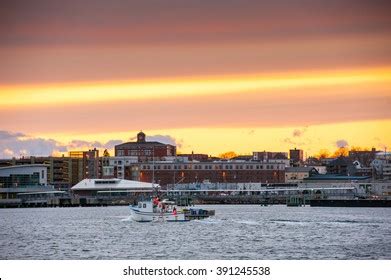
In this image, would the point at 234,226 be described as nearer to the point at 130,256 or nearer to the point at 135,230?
the point at 135,230

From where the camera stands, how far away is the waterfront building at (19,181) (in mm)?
121875

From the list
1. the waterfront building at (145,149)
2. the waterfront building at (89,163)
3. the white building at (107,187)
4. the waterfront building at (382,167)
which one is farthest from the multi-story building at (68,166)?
the waterfront building at (382,167)

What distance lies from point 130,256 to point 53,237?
37.7ft

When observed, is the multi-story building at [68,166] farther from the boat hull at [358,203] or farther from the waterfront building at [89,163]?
the boat hull at [358,203]

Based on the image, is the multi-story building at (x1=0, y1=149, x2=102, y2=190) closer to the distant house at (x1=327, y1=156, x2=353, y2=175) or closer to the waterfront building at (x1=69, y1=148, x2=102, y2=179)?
the waterfront building at (x1=69, y1=148, x2=102, y2=179)

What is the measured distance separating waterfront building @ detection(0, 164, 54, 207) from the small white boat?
63972 millimetres

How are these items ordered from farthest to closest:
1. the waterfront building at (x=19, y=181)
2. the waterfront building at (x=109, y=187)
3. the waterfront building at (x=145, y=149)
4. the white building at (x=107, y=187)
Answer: the waterfront building at (x=145, y=149) → the white building at (x=107, y=187) → the waterfront building at (x=109, y=187) → the waterfront building at (x=19, y=181)

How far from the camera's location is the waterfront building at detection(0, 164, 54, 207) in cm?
12188

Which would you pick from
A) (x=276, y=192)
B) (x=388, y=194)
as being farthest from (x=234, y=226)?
(x=276, y=192)

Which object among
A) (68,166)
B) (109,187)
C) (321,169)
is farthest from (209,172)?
(321,169)

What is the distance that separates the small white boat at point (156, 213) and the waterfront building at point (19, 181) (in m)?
64.0

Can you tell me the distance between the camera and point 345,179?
13512cm

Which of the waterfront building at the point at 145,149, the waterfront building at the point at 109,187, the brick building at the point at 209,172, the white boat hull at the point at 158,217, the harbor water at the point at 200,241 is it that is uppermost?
the waterfront building at the point at 145,149

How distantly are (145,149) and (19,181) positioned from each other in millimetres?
39863
